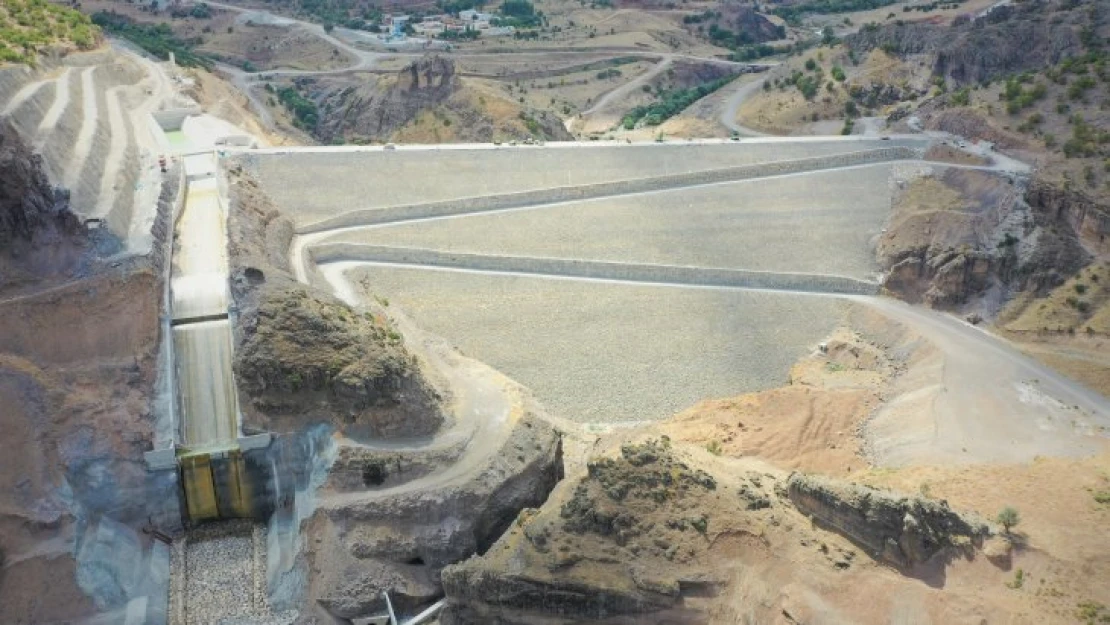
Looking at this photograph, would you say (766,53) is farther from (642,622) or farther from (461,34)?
(642,622)

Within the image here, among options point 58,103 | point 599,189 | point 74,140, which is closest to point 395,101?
point 599,189

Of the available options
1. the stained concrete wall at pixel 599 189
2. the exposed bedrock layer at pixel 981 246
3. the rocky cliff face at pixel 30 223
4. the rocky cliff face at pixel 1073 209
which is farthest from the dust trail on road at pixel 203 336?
the rocky cliff face at pixel 1073 209

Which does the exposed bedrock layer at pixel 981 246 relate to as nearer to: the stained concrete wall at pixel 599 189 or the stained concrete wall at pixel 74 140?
the stained concrete wall at pixel 599 189

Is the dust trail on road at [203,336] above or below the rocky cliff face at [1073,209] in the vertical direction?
below

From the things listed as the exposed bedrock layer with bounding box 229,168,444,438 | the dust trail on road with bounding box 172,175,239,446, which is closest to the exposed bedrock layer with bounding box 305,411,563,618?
the exposed bedrock layer with bounding box 229,168,444,438

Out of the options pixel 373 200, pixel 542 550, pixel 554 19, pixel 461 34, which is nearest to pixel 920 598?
pixel 542 550

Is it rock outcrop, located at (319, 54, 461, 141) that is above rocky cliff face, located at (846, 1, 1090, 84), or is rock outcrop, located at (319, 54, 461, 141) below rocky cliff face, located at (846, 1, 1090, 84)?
below

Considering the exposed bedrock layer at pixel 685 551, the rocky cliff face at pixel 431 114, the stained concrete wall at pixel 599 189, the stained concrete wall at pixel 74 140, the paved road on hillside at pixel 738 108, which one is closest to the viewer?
the exposed bedrock layer at pixel 685 551

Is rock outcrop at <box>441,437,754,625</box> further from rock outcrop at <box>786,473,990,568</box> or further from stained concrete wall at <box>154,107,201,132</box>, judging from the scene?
stained concrete wall at <box>154,107,201,132</box>
